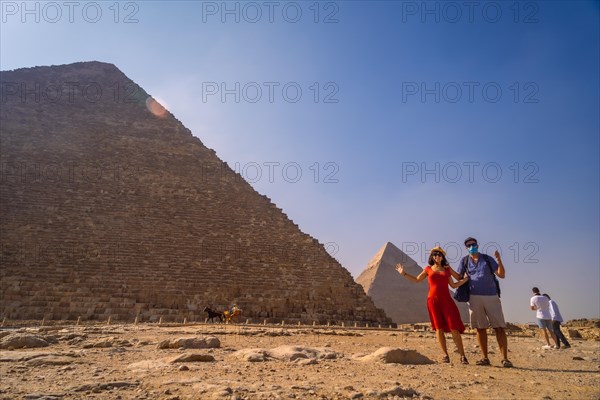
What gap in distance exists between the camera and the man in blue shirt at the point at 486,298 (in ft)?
13.8

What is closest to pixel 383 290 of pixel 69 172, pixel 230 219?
pixel 230 219

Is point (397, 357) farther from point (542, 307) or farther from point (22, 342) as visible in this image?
point (542, 307)

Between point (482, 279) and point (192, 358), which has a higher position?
point (482, 279)

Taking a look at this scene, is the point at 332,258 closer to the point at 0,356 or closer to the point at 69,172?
the point at 69,172

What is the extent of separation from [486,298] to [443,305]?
1.58ft

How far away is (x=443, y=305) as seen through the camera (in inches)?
162

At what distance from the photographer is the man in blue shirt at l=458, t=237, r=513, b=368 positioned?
4.19 meters

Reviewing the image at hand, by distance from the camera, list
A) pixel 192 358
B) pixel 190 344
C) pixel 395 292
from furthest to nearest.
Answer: pixel 395 292 → pixel 190 344 → pixel 192 358

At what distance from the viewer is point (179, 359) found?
343 cm

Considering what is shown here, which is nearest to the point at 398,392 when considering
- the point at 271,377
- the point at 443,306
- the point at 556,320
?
the point at 271,377

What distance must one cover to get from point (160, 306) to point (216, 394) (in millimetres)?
12226

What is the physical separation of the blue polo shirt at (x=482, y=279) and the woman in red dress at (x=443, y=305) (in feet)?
0.26

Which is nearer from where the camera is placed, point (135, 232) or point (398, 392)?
point (398, 392)

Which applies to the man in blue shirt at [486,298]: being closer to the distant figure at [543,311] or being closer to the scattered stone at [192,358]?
the scattered stone at [192,358]
